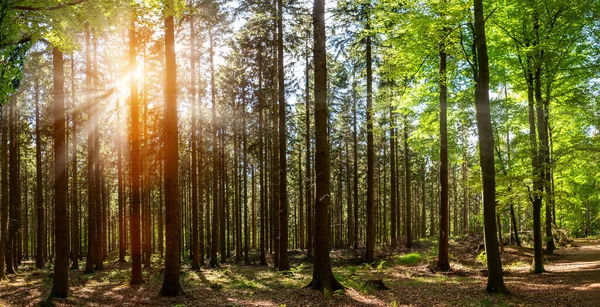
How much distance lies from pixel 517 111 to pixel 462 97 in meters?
5.06

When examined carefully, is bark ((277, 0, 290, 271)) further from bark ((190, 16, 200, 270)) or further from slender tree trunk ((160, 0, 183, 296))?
slender tree trunk ((160, 0, 183, 296))

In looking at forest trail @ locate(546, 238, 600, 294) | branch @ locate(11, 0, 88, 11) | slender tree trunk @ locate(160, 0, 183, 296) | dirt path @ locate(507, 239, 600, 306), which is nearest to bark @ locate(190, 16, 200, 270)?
slender tree trunk @ locate(160, 0, 183, 296)

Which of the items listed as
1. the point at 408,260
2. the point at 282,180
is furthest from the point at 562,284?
the point at 282,180

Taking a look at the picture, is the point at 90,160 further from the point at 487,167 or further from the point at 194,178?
the point at 487,167

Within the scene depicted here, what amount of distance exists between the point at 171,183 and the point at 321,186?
4710mm

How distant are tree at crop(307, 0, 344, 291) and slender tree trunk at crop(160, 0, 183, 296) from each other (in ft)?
13.7

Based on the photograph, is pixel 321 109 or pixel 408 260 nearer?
pixel 321 109

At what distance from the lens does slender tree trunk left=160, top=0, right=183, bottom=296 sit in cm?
1147

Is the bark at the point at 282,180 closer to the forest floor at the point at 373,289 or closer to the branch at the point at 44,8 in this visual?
the forest floor at the point at 373,289

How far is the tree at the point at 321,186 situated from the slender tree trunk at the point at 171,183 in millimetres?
4174

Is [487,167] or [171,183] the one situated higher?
[487,167]

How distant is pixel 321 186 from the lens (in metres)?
10.9

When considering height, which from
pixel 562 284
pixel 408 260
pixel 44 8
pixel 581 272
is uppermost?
pixel 44 8

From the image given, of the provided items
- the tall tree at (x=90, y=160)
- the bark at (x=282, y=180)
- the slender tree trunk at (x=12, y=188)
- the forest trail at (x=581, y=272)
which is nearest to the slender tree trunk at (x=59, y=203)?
the tall tree at (x=90, y=160)
